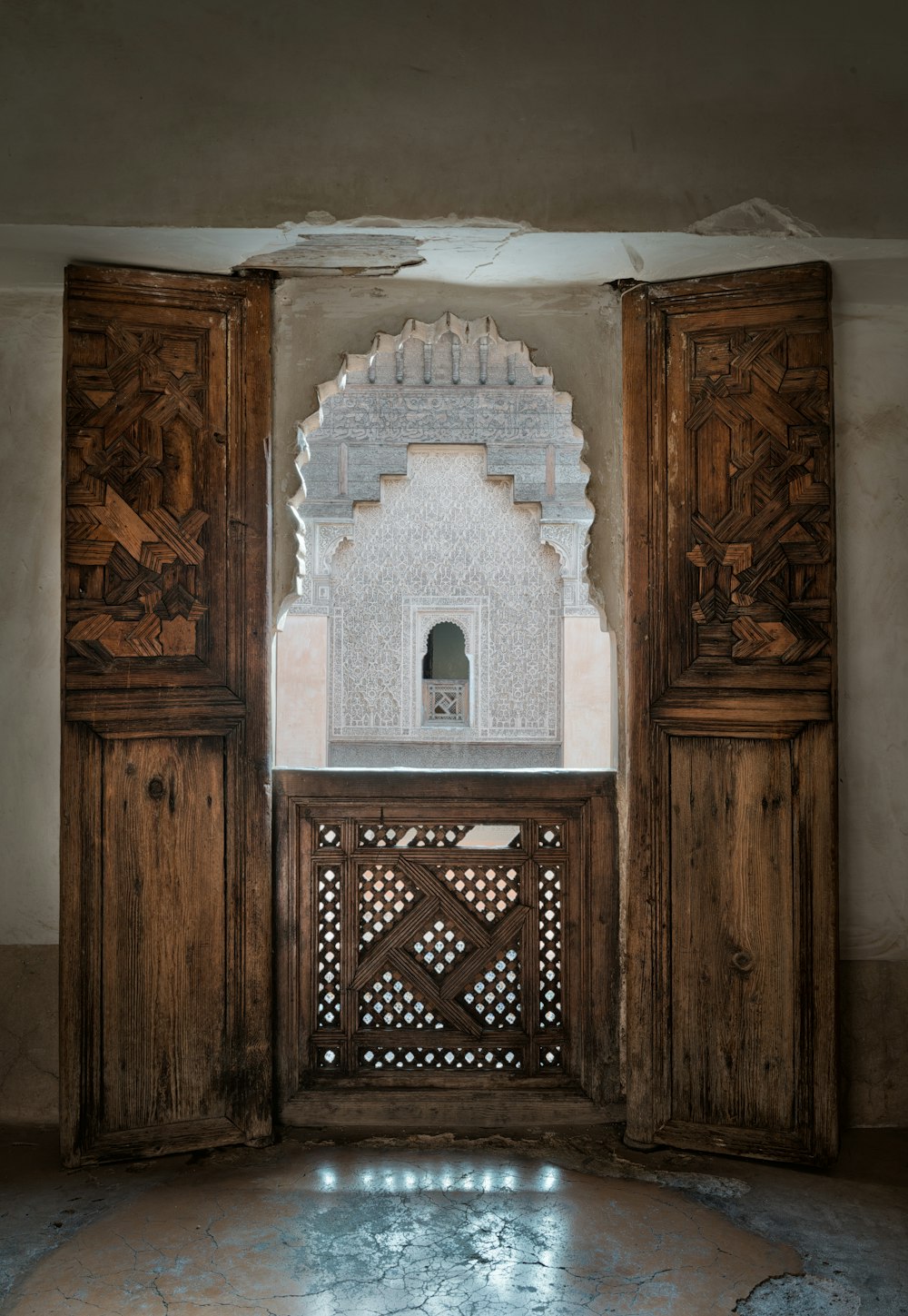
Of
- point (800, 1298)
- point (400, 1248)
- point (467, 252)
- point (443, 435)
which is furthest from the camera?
point (443, 435)

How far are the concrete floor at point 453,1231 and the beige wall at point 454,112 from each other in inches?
96.5

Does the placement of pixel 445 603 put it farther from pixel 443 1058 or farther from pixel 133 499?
pixel 133 499

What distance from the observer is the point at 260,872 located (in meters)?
3.01

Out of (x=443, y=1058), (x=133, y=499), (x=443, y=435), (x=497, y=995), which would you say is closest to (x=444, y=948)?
(x=497, y=995)

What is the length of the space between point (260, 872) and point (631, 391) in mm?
1743

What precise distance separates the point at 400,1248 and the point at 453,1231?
0.15 metres

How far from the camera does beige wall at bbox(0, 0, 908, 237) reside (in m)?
2.62

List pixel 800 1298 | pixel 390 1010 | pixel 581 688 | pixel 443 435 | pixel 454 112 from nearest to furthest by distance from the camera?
pixel 800 1298
pixel 454 112
pixel 390 1010
pixel 443 435
pixel 581 688

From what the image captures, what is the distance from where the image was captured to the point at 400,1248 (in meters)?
2.41

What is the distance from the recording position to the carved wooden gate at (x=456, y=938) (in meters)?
3.15

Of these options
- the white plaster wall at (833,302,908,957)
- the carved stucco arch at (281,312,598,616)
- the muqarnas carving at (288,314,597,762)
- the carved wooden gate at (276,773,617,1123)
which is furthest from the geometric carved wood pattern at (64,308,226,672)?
the muqarnas carving at (288,314,597,762)

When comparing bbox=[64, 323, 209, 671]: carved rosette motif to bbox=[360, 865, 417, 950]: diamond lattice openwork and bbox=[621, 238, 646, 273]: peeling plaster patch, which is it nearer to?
bbox=[360, 865, 417, 950]: diamond lattice openwork

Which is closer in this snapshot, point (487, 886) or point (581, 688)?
point (487, 886)

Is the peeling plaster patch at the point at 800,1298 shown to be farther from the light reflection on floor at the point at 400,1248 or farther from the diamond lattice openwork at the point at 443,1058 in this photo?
the diamond lattice openwork at the point at 443,1058
